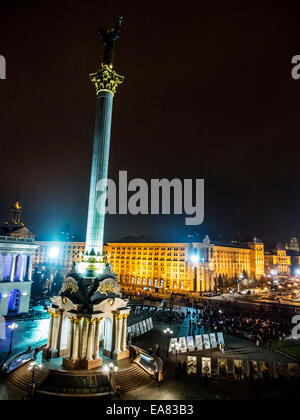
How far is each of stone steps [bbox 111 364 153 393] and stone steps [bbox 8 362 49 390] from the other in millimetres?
5504

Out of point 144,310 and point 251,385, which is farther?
point 144,310

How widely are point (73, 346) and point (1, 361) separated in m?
8.29

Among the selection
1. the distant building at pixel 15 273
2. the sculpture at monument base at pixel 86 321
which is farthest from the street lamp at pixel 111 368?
the distant building at pixel 15 273

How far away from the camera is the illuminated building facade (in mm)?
105125

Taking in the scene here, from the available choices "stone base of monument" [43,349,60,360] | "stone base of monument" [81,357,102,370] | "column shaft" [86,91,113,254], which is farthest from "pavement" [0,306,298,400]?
"column shaft" [86,91,113,254]

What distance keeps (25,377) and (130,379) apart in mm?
8311

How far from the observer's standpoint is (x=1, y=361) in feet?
81.5

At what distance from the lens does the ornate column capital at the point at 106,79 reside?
29.6 metres

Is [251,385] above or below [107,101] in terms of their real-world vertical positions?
below

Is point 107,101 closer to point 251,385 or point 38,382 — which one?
point 38,382

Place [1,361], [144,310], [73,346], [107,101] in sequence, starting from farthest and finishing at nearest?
[144,310], [107,101], [1,361], [73,346]
